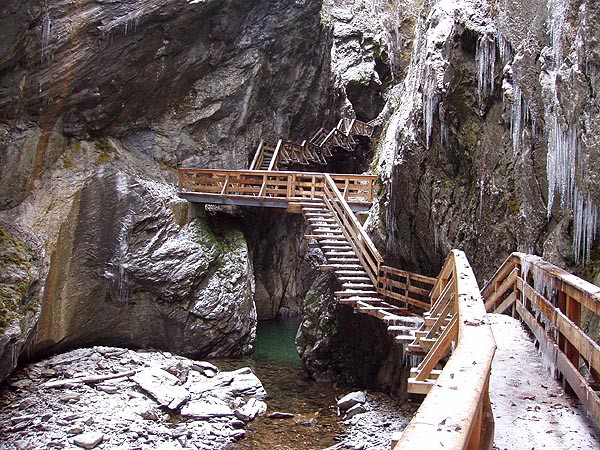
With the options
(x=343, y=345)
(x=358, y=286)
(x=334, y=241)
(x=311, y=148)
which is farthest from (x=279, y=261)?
(x=358, y=286)

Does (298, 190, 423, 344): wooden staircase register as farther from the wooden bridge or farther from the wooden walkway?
the wooden walkway

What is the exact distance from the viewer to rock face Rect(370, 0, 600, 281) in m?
6.38

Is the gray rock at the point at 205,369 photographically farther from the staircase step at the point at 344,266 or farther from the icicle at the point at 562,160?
the icicle at the point at 562,160

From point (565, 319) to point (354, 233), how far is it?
29.0 feet

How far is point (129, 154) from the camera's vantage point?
17.9 metres

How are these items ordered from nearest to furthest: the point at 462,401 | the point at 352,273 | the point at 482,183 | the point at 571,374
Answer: the point at 462,401 < the point at 571,374 < the point at 482,183 < the point at 352,273

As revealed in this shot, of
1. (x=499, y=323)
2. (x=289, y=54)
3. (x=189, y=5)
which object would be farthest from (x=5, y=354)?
(x=289, y=54)

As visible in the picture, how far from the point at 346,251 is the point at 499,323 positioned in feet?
20.5

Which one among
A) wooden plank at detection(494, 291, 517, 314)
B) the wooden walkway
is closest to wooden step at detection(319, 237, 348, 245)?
wooden plank at detection(494, 291, 517, 314)

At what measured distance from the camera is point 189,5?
17906 mm

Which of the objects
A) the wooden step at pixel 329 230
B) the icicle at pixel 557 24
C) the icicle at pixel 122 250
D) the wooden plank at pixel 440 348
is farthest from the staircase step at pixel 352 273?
the wooden plank at pixel 440 348

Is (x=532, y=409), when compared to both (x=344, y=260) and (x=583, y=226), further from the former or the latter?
(x=344, y=260)

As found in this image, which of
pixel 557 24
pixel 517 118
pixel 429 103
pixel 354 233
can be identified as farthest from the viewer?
pixel 354 233

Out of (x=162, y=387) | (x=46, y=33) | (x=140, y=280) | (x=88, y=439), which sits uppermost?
(x=46, y=33)
